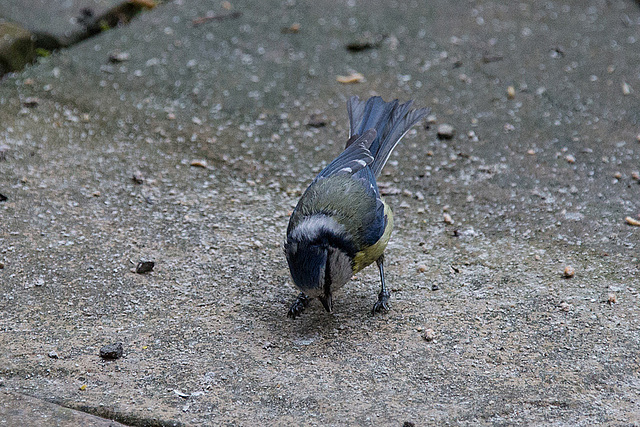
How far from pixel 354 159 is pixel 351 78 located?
1.88m

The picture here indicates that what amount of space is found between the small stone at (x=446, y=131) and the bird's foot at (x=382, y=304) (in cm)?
170

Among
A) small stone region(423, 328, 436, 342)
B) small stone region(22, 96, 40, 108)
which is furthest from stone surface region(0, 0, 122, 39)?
small stone region(423, 328, 436, 342)

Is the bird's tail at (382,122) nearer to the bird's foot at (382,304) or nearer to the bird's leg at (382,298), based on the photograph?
the bird's leg at (382,298)

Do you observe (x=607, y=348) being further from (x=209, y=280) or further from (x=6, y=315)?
(x=6, y=315)

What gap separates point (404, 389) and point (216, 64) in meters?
3.41

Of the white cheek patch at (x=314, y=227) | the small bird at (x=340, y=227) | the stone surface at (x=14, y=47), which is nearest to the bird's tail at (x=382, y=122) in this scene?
the small bird at (x=340, y=227)

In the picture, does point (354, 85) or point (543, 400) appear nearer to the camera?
point (543, 400)

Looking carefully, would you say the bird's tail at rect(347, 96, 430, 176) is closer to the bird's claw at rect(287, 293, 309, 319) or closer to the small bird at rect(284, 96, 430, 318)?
the small bird at rect(284, 96, 430, 318)

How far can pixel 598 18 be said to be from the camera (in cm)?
588

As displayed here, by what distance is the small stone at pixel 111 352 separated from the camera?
2.80 m

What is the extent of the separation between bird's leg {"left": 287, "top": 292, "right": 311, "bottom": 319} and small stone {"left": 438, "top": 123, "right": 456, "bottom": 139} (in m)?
1.86

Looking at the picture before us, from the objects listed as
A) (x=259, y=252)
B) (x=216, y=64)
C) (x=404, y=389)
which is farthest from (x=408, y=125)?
(x=216, y=64)

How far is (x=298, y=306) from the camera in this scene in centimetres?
319

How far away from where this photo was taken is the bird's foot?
319cm
